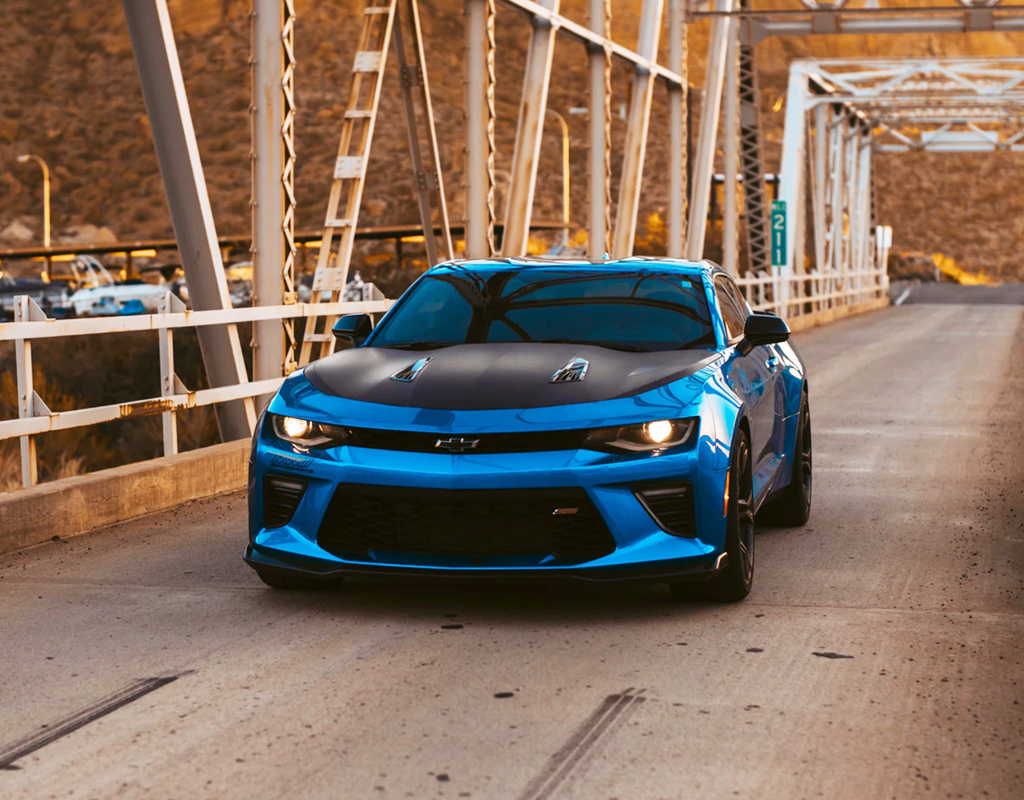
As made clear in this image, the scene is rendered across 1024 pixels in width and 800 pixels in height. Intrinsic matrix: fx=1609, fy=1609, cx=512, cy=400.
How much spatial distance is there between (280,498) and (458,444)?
835 mm

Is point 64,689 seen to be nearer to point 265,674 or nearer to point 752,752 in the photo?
point 265,674

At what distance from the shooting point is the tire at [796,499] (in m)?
8.79

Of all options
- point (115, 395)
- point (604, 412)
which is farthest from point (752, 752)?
point (115, 395)

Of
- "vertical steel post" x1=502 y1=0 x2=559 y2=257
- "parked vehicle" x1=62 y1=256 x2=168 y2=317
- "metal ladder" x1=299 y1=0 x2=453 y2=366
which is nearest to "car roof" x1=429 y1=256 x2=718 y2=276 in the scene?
"metal ladder" x1=299 y1=0 x2=453 y2=366

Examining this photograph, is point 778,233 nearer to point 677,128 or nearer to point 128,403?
point 677,128

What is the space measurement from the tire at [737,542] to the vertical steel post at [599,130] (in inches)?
622

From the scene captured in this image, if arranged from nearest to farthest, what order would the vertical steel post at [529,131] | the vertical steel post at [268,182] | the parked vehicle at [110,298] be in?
the vertical steel post at [268,182]
the vertical steel post at [529,131]
the parked vehicle at [110,298]

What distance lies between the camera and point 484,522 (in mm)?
6125

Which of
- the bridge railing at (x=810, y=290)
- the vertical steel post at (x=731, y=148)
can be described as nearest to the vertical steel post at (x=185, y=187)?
the bridge railing at (x=810, y=290)

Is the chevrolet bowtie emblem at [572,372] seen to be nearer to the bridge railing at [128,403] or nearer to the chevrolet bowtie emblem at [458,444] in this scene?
the chevrolet bowtie emblem at [458,444]

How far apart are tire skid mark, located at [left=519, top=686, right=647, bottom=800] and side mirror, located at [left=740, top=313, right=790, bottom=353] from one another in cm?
278

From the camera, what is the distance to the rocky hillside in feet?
346

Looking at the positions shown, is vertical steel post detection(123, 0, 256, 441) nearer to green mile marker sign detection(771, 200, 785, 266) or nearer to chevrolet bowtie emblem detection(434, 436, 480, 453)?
chevrolet bowtie emblem detection(434, 436, 480, 453)

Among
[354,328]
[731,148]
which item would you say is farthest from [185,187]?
[731,148]
